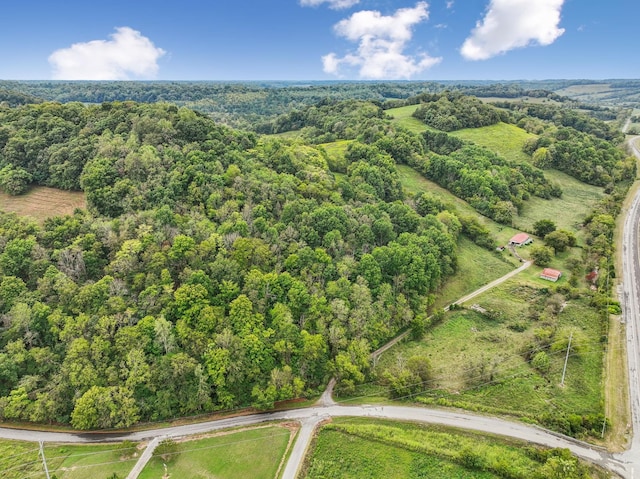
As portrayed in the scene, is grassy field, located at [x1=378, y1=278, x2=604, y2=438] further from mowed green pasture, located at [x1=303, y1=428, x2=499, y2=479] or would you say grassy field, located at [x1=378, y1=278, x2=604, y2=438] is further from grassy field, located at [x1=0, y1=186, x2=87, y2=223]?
grassy field, located at [x1=0, y1=186, x2=87, y2=223]

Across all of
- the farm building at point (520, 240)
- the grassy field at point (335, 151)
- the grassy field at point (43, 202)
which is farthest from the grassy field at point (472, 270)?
the grassy field at point (43, 202)

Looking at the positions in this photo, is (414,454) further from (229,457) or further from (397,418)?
(229,457)

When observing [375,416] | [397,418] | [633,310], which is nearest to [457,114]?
[633,310]

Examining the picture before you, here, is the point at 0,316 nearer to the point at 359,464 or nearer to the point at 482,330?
the point at 359,464

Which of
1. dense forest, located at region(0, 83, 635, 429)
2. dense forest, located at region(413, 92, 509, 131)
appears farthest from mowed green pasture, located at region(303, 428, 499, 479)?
dense forest, located at region(413, 92, 509, 131)

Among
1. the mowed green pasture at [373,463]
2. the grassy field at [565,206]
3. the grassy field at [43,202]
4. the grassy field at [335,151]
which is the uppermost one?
the grassy field at [335,151]

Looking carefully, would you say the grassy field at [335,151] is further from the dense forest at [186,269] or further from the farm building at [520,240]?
the farm building at [520,240]
